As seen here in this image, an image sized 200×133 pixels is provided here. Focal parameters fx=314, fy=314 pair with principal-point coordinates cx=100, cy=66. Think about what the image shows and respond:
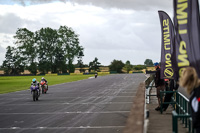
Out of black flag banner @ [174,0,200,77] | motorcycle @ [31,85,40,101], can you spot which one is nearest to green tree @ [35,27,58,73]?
motorcycle @ [31,85,40,101]

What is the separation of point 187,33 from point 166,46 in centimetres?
522

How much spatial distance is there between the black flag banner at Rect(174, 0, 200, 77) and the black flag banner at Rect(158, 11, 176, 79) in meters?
4.37

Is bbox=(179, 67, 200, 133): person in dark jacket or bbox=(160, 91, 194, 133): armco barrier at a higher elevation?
bbox=(179, 67, 200, 133): person in dark jacket

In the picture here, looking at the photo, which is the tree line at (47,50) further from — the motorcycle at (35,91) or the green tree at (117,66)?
the motorcycle at (35,91)

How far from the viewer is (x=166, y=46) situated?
38.6 ft

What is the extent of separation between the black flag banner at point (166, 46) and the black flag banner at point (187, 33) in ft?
14.3

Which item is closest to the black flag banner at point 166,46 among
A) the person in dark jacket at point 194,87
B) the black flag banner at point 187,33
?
the black flag banner at point 187,33

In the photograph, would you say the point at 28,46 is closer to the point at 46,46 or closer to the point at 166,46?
the point at 46,46

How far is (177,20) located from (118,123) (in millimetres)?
5513

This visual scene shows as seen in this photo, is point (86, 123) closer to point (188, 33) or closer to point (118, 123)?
point (118, 123)

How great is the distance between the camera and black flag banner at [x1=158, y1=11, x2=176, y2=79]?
11547 millimetres

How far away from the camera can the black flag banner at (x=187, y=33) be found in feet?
20.6

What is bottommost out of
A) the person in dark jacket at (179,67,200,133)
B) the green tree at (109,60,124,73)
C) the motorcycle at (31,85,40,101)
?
the motorcycle at (31,85,40,101)

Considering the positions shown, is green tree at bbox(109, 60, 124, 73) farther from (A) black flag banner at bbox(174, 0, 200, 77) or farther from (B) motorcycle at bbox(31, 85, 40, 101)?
(A) black flag banner at bbox(174, 0, 200, 77)
